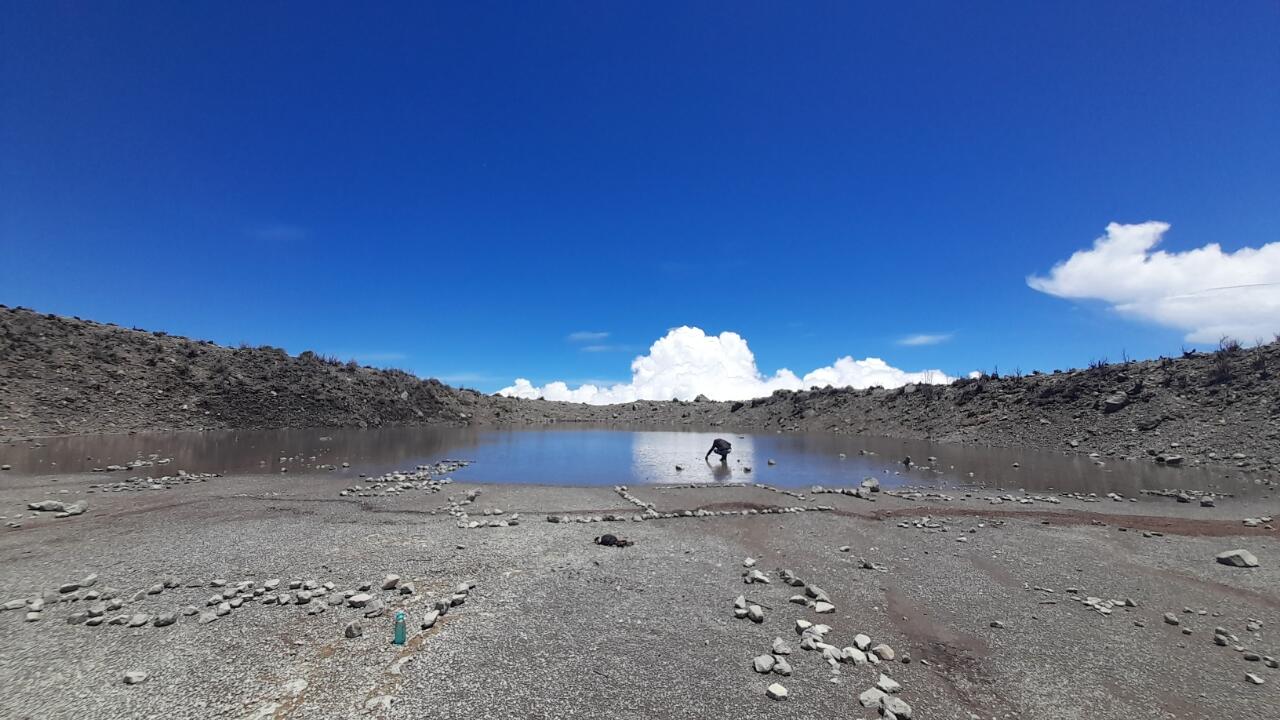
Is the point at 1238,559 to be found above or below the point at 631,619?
above

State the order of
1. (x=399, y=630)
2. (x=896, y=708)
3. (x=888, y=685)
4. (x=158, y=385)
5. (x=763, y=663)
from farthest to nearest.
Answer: (x=158, y=385)
(x=399, y=630)
(x=763, y=663)
(x=888, y=685)
(x=896, y=708)

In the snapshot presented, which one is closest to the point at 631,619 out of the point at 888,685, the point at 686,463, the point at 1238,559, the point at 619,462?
the point at 888,685

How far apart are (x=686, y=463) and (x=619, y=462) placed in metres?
3.77

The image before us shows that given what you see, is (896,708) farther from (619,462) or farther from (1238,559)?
(619,462)

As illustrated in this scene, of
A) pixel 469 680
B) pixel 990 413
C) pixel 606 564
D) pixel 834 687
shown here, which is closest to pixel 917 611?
pixel 834 687

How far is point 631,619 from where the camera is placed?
7.17 metres

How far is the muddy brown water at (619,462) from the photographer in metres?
20.4

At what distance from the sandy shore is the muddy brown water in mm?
7534

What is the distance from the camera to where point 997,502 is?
53.9ft

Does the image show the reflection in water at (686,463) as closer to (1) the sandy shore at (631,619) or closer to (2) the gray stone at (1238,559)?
(1) the sandy shore at (631,619)

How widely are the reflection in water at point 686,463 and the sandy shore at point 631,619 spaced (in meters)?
8.67

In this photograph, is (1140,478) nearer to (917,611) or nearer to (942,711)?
(917,611)

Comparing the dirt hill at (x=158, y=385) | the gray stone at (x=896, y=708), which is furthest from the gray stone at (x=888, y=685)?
the dirt hill at (x=158, y=385)

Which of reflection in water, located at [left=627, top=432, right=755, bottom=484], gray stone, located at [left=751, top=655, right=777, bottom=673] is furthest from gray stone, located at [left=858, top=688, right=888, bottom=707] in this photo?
reflection in water, located at [left=627, top=432, right=755, bottom=484]
